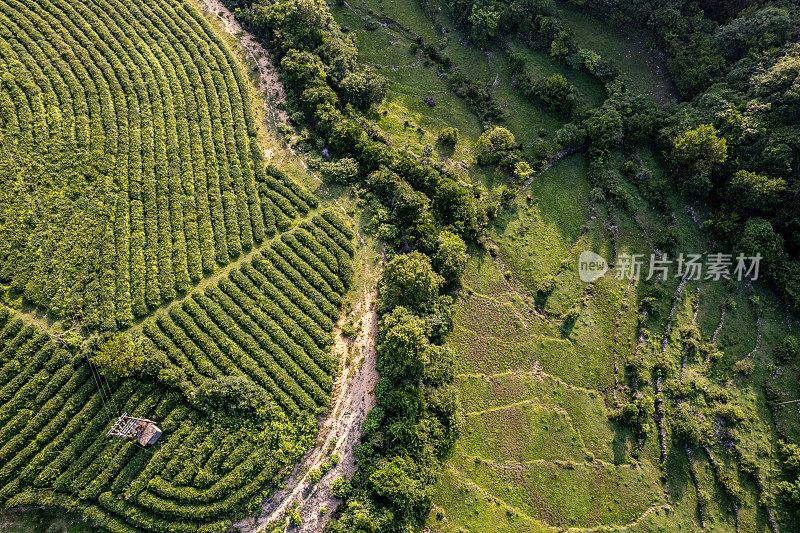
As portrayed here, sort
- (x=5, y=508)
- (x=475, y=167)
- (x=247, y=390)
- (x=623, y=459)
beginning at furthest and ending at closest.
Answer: (x=475, y=167) → (x=623, y=459) → (x=247, y=390) → (x=5, y=508)

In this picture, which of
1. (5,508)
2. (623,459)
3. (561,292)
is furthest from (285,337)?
(623,459)

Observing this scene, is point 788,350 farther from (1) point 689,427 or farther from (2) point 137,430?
(2) point 137,430

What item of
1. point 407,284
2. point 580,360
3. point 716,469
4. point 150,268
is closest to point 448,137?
point 407,284

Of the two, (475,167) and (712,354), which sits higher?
(475,167)

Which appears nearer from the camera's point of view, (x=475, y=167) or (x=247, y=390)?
(x=247, y=390)

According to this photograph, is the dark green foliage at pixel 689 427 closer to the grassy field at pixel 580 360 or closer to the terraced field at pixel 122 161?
the grassy field at pixel 580 360

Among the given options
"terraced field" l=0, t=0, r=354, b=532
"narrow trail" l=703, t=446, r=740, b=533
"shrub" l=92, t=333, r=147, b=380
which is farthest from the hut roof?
"narrow trail" l=703, t=446, r=740, b=533

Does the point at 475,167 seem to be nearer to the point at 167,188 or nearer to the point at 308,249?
the point at 308,249

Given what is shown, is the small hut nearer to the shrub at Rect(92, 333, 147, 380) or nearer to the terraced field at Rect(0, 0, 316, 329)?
the shrub at Rect(92, 333, 147, 380)

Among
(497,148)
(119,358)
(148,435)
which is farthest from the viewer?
(497,148)
